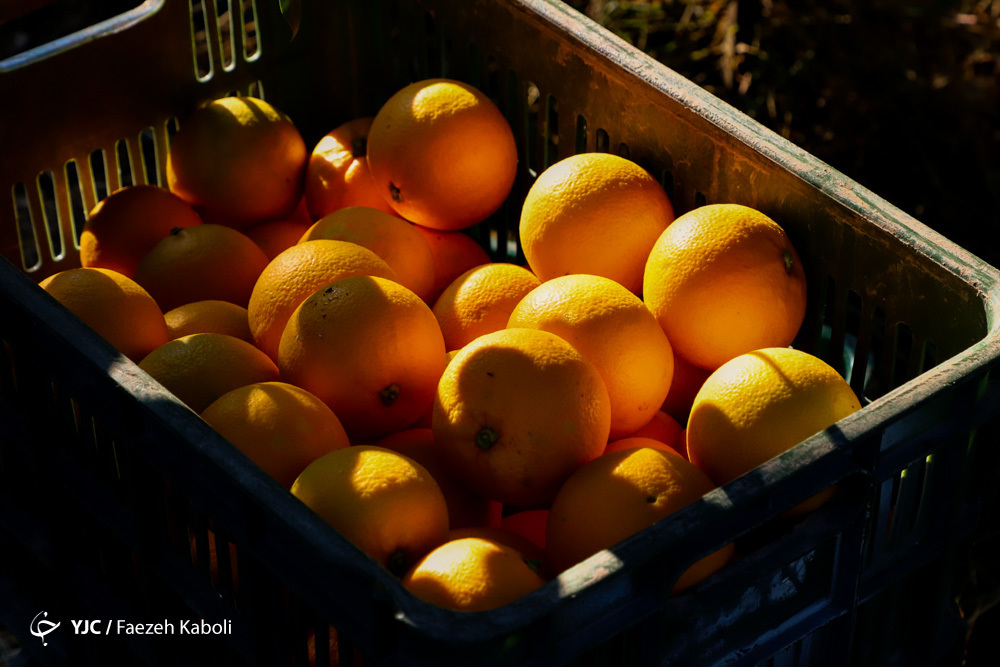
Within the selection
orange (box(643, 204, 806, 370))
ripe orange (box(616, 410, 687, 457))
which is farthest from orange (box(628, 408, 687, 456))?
orange (box(643, 204, 806, 370))

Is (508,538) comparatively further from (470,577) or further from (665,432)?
(665,432)

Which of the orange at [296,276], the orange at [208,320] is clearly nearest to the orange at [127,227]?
the orange at [208,320]

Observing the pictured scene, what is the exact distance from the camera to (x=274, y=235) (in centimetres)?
179

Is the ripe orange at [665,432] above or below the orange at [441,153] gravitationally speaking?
below

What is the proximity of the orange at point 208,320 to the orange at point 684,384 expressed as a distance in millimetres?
564

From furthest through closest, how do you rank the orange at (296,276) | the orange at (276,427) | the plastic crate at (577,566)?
the orange at (296,276) → the orange at (276,427) → the plastic crate at (577,566)

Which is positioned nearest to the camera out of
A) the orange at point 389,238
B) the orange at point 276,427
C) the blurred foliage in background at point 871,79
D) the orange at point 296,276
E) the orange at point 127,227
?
the orange at point 276,427

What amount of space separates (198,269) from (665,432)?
69cm

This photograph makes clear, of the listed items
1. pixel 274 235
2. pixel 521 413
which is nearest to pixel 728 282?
pixel 521 413

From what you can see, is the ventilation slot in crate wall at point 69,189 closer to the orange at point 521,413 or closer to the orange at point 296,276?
the orange at point 296,276

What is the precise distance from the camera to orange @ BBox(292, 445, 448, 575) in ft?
3.50

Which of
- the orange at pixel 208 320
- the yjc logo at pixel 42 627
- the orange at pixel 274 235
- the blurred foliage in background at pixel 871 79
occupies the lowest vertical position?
the yjc logo at pixel 42 627

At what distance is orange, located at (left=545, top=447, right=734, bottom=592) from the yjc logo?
700 mm

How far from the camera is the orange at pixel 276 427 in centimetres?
118
